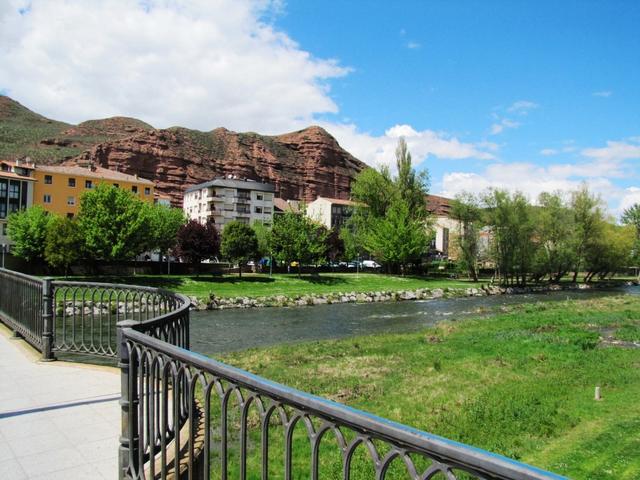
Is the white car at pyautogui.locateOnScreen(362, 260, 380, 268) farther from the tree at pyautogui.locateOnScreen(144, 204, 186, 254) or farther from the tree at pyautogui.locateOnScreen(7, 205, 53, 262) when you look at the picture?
the tree at pyautogui.locateOnScreen(7, 205, 53, 262)

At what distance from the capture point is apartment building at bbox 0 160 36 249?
63.5 meters

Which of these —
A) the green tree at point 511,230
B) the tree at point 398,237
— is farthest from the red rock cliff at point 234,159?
the green tree at point 511,230

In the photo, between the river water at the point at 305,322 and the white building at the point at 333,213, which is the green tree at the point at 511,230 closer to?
the river water at the point at 305,322

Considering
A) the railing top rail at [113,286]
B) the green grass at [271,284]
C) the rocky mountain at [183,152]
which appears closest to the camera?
the railing top rail at [113,286]

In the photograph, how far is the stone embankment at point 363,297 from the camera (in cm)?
3712

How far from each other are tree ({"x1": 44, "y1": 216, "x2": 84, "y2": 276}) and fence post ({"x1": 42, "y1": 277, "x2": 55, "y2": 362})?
36.2 m

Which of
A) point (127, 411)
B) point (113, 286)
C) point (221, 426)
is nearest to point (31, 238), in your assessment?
point (113, 286)

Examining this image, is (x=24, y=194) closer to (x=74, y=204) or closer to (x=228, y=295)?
(x=74, y=204)

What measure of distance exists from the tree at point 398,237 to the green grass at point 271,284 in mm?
3258

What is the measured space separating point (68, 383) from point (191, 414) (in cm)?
487

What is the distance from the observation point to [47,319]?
8445 millimetres

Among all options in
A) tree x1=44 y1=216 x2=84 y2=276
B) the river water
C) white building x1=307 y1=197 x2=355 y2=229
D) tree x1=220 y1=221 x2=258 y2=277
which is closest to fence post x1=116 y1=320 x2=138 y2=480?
the river water

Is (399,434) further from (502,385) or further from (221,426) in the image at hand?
(502,385)

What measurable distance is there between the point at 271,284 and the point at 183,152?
322 feet
